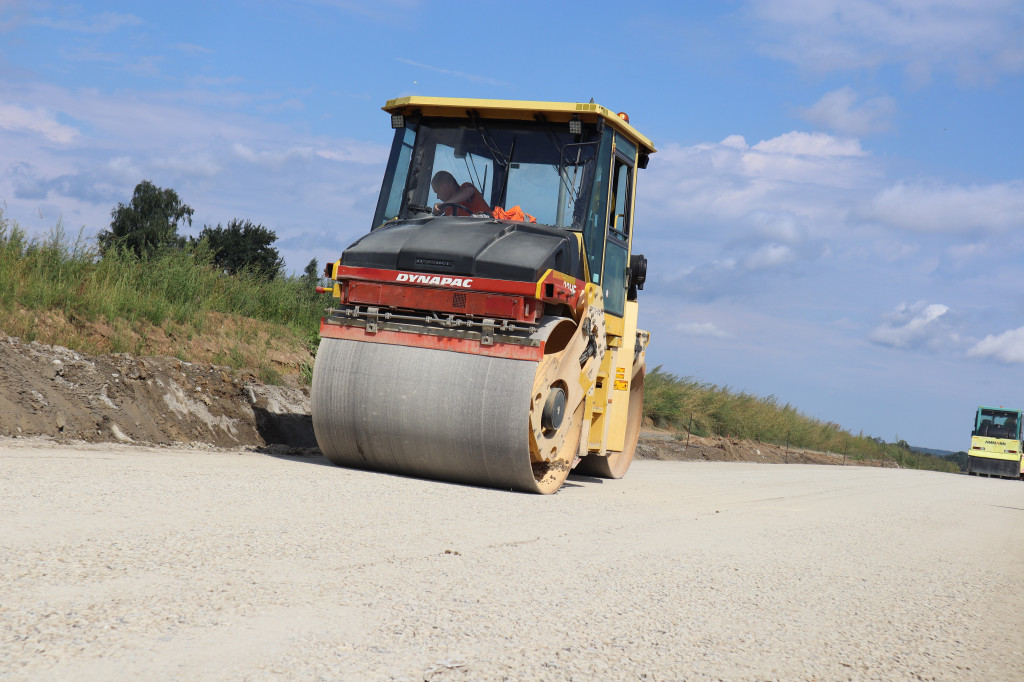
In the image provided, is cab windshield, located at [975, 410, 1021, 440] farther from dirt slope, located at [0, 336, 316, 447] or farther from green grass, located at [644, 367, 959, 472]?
dirt slope, located at [0, 336, 316, 447]

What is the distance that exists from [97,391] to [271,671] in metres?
6.42

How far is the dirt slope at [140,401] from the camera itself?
7836 mm

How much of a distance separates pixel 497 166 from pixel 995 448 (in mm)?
36682

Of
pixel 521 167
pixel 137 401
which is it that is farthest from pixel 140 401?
pixel 521 167

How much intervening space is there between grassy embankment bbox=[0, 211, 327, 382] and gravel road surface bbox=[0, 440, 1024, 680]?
9.08ft

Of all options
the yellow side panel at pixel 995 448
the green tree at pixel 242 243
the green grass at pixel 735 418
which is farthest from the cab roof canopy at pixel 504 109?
the yellow side panel at pixel 995 448

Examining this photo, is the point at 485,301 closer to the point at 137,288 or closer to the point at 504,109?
the point at 504,109

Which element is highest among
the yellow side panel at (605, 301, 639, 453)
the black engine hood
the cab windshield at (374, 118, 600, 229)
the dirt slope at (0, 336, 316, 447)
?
the cab windshield at (374, 118, 600, 229)

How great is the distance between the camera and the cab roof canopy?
859cm

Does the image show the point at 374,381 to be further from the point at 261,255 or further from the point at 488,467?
the point at 261,255

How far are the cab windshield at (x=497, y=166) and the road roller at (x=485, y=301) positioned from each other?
13 millimetres

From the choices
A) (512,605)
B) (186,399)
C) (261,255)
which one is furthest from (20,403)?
(261,255)

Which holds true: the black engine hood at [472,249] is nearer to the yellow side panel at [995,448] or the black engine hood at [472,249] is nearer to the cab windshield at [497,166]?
the cab windshield at [497,166]

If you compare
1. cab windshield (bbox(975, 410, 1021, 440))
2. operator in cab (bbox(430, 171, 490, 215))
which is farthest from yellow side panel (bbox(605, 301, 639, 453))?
cab windshield (bbox(975, 410, 1021, 440))
